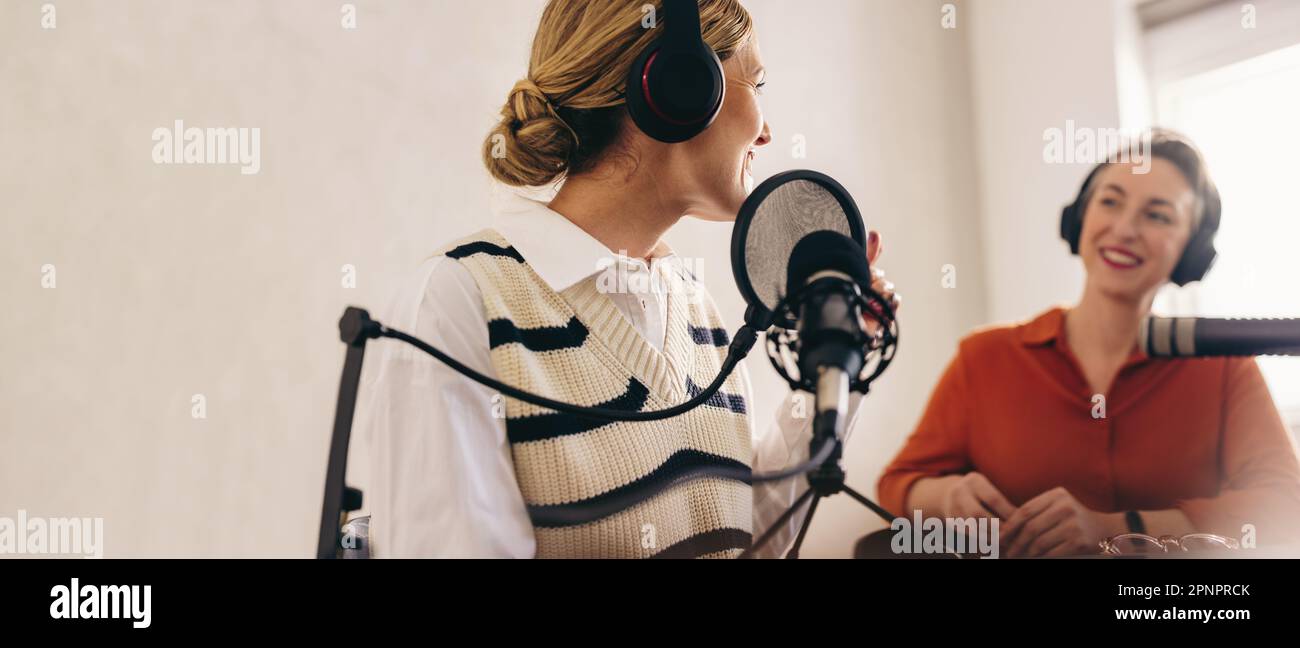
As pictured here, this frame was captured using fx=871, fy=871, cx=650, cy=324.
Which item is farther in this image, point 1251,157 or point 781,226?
point 1251,157

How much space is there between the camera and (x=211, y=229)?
3.71ft

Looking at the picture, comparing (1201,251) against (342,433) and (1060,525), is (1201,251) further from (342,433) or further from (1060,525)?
(342,433)

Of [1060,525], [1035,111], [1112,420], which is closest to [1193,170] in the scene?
[1112,420]

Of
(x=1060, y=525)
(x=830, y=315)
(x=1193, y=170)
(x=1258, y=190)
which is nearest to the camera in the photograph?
(x=830, y=315)

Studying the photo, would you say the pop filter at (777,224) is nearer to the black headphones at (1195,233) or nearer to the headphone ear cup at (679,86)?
the headphone ear cup at (679,86)

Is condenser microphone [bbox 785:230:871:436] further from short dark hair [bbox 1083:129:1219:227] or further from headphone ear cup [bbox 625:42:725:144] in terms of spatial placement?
short dark hair [bbox 1083:129:1219:227]

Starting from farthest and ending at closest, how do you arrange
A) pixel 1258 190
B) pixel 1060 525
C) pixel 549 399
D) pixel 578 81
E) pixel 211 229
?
pixel 1258 190 → pixel 211 229 → pixel 1060 525 → pixel 578 81 → pixel 549 399

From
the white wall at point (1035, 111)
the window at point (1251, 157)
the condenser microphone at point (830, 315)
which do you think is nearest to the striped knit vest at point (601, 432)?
the condenser microphone at point (830, 315)

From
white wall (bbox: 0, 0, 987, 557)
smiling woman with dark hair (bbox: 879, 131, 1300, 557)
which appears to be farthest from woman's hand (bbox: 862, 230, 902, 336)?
white wall (bbox: 0, 0, 987, 557)

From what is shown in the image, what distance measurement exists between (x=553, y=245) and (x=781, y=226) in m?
0.25

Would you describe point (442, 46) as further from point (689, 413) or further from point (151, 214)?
point (689, 413)

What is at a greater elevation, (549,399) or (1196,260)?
(1196,260)

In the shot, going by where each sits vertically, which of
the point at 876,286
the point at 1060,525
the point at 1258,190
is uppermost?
the point at 1258,190

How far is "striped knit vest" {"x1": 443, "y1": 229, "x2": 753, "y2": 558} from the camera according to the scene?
64 cm
